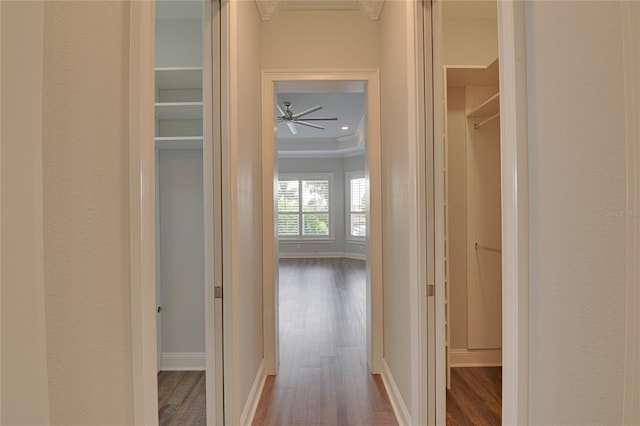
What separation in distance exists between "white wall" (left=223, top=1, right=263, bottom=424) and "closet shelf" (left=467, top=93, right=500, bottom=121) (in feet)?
5.64

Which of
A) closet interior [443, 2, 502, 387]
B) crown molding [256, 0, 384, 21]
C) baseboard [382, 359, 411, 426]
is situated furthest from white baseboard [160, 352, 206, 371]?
crown molding [256, 0, 384, 21]

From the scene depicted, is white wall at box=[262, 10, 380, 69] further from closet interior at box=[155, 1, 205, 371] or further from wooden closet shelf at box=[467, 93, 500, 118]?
wooden closet shelf at box=[467, 93, 500, 118]

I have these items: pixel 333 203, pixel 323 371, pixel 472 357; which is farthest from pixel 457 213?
pixel 333 203

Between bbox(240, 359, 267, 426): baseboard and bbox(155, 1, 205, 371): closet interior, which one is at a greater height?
Result: bbox(155, 1, 205, 371): closet interior

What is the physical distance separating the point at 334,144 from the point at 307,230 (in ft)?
9.34

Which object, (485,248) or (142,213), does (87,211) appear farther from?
(485,248)

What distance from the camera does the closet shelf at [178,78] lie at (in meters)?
2.55

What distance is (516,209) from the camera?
73 centimetres

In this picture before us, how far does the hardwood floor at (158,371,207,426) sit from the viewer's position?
2.31m

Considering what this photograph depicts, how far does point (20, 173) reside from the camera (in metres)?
0.47

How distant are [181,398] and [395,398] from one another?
1540 millimetres

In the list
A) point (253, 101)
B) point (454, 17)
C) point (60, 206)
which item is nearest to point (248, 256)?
point (253, 101)

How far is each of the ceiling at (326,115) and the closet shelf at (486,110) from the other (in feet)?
3.16

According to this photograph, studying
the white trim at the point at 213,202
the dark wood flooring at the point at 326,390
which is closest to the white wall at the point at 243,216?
the white trim at the point at 213,202
